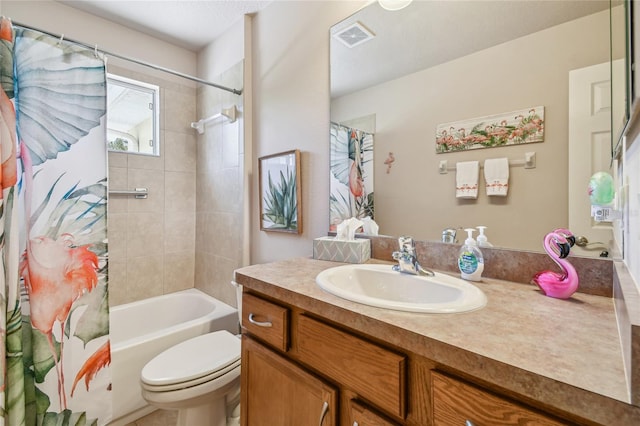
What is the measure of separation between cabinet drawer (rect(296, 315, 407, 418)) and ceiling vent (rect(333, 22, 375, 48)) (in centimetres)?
129

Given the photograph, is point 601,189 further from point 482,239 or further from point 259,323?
point 259,323

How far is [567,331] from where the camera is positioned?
0.57 meters

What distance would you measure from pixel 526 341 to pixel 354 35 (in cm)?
143

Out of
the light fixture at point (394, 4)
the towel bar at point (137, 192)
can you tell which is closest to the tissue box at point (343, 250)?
the light fixture at point (394, 4)

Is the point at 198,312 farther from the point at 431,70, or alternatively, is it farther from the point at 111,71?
the point at 431,70

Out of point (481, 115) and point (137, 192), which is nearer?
point (481, 115)

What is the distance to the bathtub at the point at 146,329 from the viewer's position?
1475 millimetres

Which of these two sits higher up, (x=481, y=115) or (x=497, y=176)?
(x=481, y=115)

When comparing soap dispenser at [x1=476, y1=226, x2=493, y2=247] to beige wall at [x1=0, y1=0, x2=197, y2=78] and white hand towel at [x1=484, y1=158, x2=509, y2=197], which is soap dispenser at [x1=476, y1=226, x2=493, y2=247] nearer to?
white hand towel at [x1=484, y1=158, x2=509, y2=197]

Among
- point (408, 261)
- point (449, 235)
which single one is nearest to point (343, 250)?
point (408, 261)

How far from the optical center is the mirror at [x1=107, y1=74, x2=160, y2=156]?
220 centimetres

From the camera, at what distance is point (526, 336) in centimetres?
55

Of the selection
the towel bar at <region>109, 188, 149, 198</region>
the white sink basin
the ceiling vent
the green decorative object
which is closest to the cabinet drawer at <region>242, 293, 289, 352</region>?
the white sink basin

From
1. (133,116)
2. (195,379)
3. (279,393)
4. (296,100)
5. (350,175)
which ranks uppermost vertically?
(133,116)
